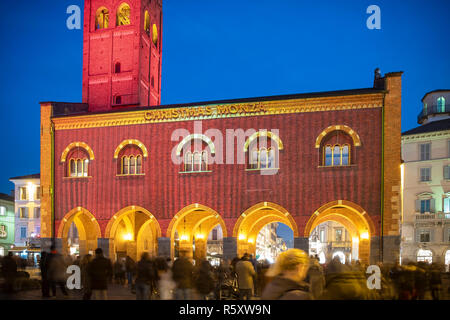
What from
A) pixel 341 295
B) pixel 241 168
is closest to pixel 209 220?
pixel 241 168

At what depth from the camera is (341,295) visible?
19.9 feet

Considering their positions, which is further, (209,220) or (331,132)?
(209,220)

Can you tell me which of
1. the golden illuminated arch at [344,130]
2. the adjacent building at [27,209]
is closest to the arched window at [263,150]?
the golden illuminated arch at [344,130]

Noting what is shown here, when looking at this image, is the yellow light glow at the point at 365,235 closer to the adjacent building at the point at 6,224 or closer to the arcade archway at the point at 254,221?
the arcade archway at the point at 254,221

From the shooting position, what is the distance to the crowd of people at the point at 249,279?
5656 millimetres

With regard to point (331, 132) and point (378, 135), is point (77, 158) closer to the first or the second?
point (331, 132)

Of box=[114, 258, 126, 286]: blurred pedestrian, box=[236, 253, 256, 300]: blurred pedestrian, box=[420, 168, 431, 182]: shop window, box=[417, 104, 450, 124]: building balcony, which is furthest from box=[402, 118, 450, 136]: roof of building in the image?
box=[236, 253, 256, 300]: blurred pedestrian

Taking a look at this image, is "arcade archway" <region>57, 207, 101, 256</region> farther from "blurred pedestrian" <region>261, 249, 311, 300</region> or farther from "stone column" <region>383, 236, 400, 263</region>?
"blurred pedestrian" <region>261, 249, 311, 300</region>

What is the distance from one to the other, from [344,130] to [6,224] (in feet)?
163

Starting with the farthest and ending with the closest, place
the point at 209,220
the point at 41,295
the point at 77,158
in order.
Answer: the point at 209,220 < the point at 77,158 < the point at 41,295

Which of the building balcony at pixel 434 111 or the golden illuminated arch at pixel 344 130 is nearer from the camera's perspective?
the golden illuminated arch at pixel 344 130

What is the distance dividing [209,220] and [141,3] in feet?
60.3

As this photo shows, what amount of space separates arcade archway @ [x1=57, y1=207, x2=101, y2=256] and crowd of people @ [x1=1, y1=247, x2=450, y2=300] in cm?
720

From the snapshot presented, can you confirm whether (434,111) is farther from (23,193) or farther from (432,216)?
(23,193)
